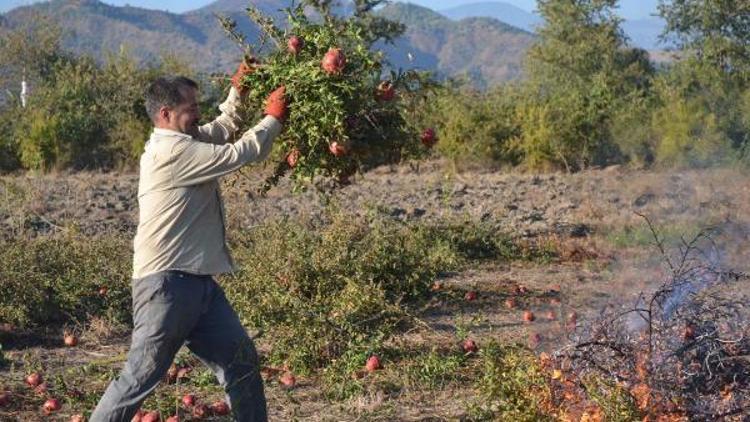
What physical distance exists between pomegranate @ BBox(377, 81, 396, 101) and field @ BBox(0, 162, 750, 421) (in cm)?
88

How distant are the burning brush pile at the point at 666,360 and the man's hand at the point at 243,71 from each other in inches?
71.0

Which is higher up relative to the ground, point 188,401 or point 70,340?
point 188,401

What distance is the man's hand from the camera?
4590 millimetres

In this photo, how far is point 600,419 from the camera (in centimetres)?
374

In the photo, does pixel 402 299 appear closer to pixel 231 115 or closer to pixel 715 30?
pixel 231 115

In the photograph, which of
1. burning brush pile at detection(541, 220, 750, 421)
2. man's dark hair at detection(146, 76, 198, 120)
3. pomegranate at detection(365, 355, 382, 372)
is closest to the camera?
burning brush pile at detection(541, 220, 750, 421)

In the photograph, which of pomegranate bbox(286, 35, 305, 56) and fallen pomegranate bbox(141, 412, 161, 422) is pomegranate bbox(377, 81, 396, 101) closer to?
pomegranate bbox(286, 35, 305, 56)

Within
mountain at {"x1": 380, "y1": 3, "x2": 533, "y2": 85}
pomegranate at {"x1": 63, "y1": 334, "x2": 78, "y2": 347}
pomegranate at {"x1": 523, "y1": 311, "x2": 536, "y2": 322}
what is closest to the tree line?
pomegranate at {"x1": 523, "y1": 311, "x2": 536, "y2": 322}

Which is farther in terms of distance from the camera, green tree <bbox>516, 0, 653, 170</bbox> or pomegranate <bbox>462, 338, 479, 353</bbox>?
green tree <bbox>516, 0, 653, 170</bbox>

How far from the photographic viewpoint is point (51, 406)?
514 cm

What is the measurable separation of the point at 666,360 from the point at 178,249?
6.45ft

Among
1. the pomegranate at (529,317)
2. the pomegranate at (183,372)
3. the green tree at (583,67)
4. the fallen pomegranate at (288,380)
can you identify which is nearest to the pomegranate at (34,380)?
the pomegranate at (183,372)

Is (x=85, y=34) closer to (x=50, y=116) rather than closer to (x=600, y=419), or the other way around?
(x=50, y=116)

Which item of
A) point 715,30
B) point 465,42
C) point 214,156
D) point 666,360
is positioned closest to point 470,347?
point 666,360
